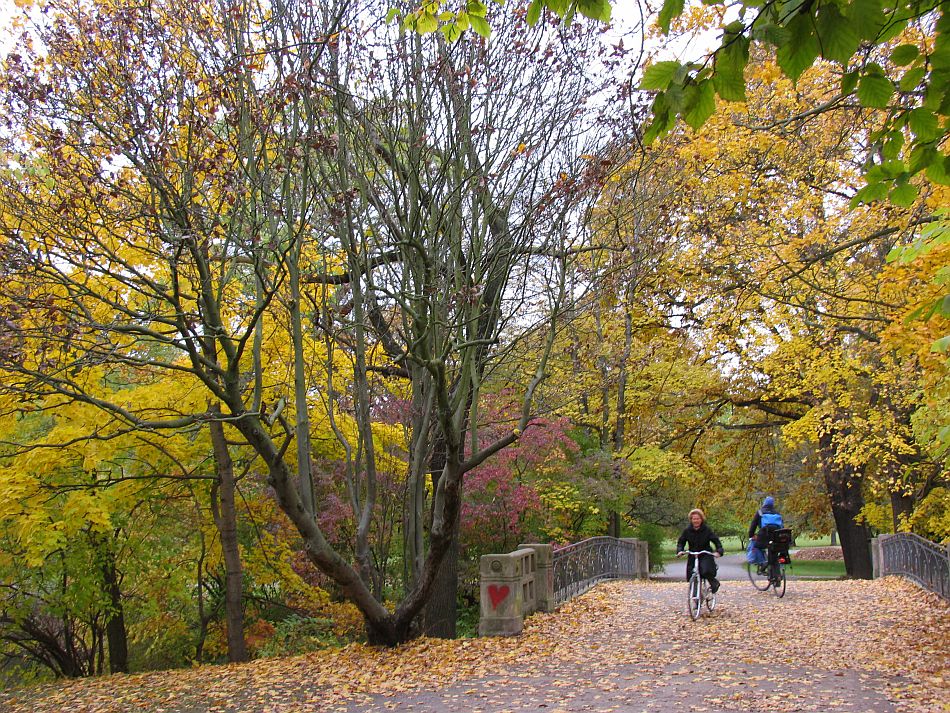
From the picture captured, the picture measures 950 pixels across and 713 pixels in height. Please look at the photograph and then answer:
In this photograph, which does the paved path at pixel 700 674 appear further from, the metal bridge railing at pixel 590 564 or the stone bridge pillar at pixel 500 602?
the metal bridge railing at pixel 590 564

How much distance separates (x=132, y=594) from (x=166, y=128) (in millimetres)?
9924

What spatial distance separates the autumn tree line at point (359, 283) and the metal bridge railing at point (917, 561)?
0.81 metres

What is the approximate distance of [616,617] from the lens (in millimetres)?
11766

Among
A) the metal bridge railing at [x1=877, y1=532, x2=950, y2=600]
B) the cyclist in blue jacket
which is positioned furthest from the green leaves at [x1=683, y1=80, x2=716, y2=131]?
the cyclist in blue jacket

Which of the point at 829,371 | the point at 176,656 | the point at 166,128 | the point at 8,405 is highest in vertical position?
the point at 166,128

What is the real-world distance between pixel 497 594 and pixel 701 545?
10.4 ft

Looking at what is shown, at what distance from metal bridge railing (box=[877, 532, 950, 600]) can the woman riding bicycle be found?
3281 mm

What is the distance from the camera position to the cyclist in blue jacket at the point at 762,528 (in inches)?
548

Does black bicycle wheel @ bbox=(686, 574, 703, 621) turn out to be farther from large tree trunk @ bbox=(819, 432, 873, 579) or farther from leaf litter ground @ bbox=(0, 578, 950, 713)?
large tree trunk @ bbox=(819, 432, 873, 579)

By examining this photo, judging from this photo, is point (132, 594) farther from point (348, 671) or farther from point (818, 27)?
point (818, 27)

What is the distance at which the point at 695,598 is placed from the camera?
36.6 ft

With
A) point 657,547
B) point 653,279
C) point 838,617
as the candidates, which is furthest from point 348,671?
point 657,547

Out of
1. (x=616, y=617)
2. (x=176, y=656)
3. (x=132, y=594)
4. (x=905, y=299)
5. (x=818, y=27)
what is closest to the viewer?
(x=818, y=27)

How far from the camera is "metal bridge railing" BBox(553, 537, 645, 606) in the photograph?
543 inches
